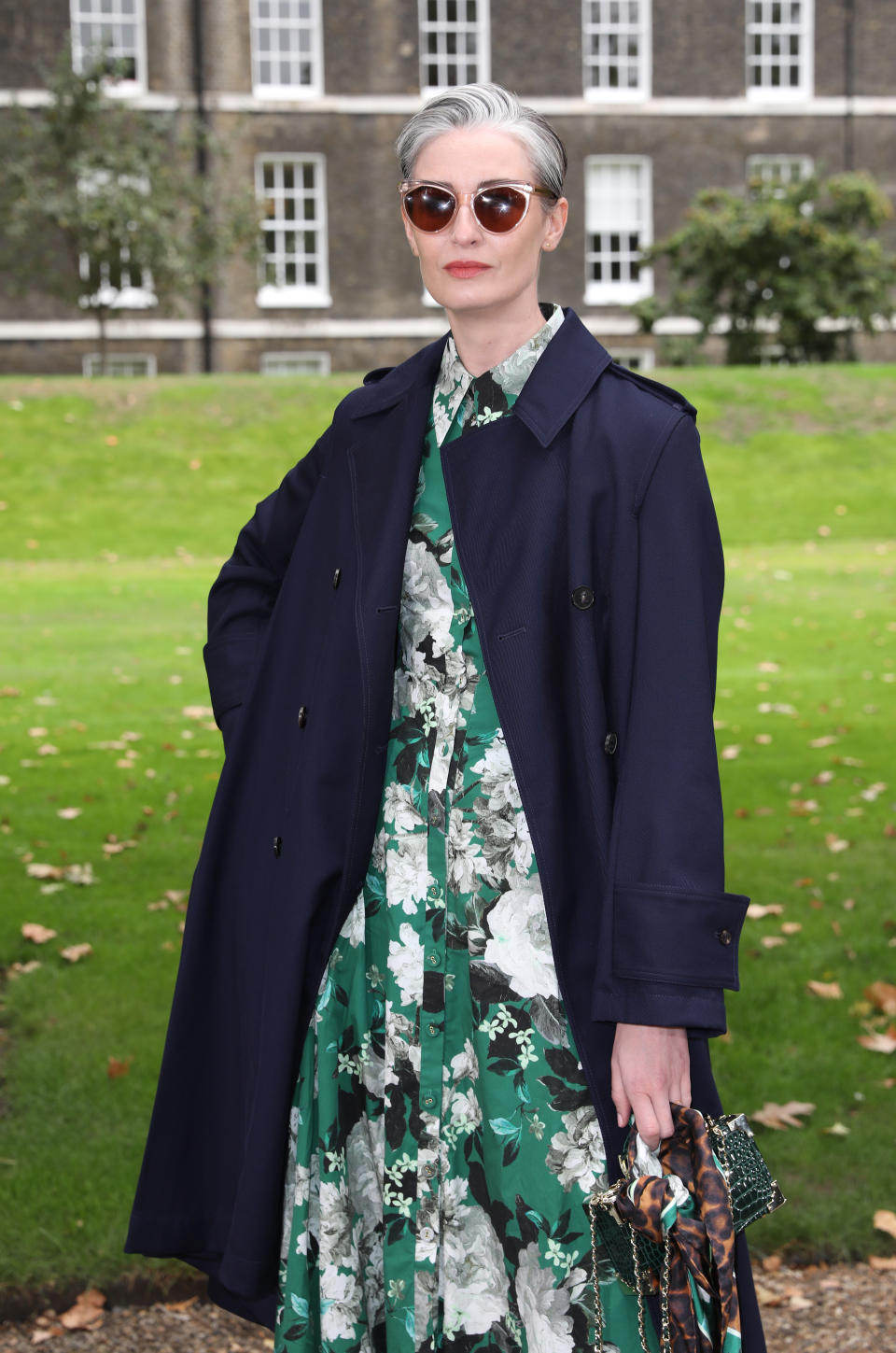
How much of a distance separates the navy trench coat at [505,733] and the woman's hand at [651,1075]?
0.05 meters

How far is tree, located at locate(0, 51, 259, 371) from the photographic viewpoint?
991 inches

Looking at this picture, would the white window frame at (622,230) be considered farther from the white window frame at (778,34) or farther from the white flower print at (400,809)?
the white flower print at (400,809)

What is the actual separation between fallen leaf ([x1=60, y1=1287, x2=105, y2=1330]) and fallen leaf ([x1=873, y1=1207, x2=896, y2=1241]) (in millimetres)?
1898

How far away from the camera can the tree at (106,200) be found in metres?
25.2

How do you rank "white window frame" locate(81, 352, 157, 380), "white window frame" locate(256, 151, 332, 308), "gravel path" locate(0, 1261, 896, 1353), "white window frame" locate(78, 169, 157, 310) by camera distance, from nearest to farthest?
"gravel path" locate(0, 1261, 896, 1353) < "white window frame" locate(78, 169, 157, 310) < "white window frame" locate(81, 352, 157, 380) < "white window frame" locate(256, 151, 332, 308)

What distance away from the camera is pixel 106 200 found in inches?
981

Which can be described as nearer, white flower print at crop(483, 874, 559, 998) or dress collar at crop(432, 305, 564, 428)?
white flower print at crop(483, 874, 559, 998)

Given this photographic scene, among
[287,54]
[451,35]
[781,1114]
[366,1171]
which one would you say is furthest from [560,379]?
[451,35]

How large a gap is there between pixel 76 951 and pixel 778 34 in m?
30.7

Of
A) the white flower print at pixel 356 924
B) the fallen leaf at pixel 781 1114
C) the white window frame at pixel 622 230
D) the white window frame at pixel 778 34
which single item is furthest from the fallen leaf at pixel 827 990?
the white window frame at pixel 778 34

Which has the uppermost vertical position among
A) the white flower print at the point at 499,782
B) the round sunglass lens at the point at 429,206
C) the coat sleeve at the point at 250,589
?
the round sunglass lens at the point at 429,206

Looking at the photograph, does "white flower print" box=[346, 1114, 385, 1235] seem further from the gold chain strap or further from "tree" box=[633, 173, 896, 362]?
"tree" box=[633, 173, 896, 362]

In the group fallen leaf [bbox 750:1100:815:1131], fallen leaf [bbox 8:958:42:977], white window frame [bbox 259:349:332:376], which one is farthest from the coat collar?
white window frame [bbox 259:349:332:376]

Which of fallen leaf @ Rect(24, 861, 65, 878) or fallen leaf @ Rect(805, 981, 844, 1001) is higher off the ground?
fallen leaf @ Rect(24, 861, 65, 878)
